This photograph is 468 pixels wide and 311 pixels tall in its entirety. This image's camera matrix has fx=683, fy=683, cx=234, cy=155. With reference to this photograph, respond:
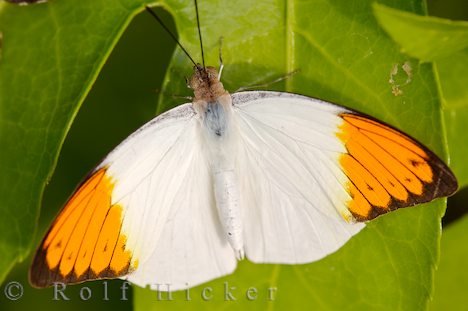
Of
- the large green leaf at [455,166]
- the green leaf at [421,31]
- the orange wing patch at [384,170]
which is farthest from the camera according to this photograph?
the large green leaf at [455,166]

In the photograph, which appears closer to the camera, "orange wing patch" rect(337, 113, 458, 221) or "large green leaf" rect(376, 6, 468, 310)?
"orange wing patch" rect(337, 113, 458, 221)

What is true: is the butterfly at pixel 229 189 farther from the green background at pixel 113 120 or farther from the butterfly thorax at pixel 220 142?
the green background at pixel 113 120

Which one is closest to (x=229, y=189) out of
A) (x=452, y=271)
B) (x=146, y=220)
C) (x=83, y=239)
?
(x=146, y=220)

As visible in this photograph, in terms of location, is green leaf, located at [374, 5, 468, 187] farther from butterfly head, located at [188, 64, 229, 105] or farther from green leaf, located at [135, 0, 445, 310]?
butterfly head, located at [188, 64, 229, 105]

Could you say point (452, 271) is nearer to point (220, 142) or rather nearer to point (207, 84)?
point (220, 142)

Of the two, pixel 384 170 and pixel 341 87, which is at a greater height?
pixel 341 87

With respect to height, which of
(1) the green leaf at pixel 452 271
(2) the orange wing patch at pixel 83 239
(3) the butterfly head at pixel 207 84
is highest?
(3) the butterfly head at pixel 207 84

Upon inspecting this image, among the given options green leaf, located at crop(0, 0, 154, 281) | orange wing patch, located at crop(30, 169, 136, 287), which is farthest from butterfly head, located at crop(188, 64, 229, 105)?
orange wing patch, located at crop(30, 169, 136, 287)

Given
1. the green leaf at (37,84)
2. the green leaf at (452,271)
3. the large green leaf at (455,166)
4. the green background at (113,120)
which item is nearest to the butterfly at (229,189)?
the green leaf at (37,84)
